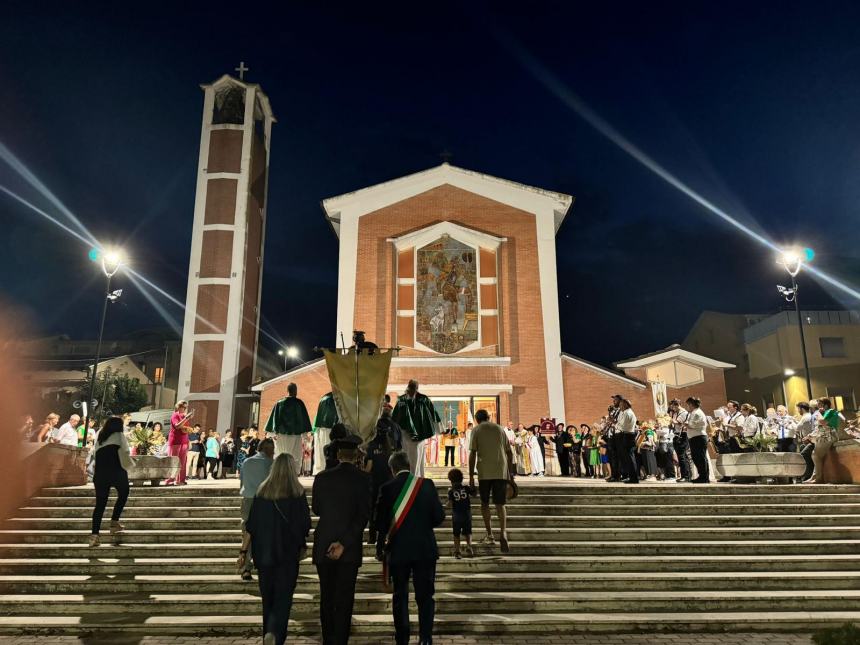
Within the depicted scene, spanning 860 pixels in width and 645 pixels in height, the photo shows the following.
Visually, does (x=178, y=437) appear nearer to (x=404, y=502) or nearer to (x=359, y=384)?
(x=359, y=384)

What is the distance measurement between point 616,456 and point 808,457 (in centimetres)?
398

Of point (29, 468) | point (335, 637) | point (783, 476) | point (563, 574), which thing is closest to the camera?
point (335, 637)

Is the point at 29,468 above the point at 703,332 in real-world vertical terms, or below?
below

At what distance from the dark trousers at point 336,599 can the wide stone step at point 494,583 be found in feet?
8.31

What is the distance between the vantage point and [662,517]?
9.59 metres

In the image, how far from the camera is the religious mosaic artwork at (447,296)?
23.5 meters

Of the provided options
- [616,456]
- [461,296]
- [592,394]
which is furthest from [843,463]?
[461,296]

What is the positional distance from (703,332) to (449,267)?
27877 millimetres

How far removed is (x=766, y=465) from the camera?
39.3 feet

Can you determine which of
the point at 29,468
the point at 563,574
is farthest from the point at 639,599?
the point at 29,468

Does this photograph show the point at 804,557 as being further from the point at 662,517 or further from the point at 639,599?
the point at 639,599

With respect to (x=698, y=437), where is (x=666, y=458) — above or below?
below

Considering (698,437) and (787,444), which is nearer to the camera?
(698,437)

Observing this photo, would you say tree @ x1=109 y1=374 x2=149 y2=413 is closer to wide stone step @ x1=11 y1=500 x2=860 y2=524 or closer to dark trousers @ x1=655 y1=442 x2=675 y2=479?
wide stone step @ x1=11 y1=500 x2=860 y2=524
